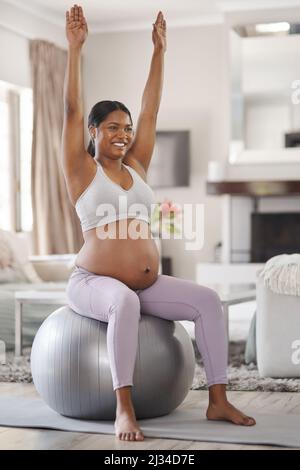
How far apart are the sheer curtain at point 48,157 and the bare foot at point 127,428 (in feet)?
17.1

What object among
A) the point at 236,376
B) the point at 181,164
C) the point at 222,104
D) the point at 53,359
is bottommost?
the point at 236,376

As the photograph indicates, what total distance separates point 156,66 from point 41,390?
4.23 ft

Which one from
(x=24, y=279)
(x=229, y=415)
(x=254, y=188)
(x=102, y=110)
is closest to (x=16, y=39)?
(x=254, y=188)

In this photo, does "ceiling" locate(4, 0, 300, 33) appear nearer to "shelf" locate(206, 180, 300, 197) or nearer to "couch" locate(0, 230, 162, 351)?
"shelf" locate(206, 180, 300, 197)

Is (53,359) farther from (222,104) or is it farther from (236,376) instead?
(222,104)

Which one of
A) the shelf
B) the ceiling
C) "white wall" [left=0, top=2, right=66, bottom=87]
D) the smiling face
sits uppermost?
the ceiling

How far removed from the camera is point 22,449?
104 inches

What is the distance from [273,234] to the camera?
313 inches

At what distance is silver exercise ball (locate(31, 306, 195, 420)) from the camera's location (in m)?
2.94

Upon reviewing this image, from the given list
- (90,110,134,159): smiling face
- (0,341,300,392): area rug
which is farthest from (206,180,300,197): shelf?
(90,110,134,159): smiling face

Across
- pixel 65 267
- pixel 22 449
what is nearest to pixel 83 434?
pixel 22 449

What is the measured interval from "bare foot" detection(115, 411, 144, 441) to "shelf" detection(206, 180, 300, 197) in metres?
5.07

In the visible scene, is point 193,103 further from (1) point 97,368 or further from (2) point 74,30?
(1) point 97,368
